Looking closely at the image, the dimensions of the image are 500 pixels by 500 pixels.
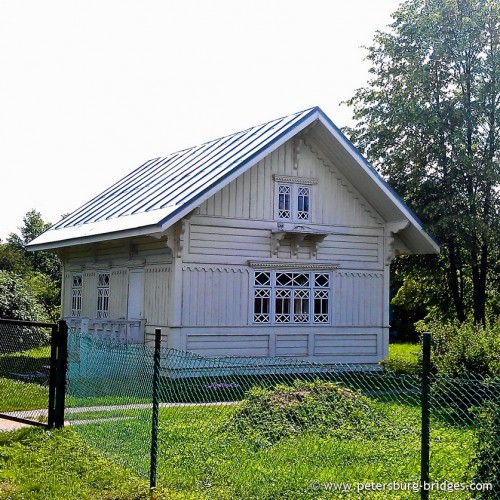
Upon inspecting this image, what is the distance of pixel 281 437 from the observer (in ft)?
29.8

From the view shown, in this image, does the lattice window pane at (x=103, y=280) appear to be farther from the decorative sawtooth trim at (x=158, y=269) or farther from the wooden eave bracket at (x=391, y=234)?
the wooden eave bracket at (x=391, y=234)

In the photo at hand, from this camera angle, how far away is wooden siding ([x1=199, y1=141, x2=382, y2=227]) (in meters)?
19.0

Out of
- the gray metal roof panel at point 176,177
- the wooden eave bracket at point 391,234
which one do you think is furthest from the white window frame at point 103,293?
the wooden eave bracket at point 391,234

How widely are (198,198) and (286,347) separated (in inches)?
178

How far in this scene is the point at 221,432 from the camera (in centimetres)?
945

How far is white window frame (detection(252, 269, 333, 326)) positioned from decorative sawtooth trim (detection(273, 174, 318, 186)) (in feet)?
7.23

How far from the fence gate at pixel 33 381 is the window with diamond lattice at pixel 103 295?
186cm

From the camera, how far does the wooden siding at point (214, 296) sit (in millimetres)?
18234

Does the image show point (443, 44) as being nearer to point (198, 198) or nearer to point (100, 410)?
point (198, 198)

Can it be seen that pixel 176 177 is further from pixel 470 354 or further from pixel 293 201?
pixel 470 354

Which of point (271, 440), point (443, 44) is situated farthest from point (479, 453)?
point (443, 44)

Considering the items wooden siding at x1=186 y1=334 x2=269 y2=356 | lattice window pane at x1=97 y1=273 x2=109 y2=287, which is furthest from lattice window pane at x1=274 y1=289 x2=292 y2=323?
lattice window pane at x1=97 y1=273 x2=109 y2=287

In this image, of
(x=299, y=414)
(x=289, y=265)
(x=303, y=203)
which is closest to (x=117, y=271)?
(x=289, y=265)

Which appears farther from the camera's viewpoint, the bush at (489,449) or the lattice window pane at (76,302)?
the lattice window pane at (76,302)
